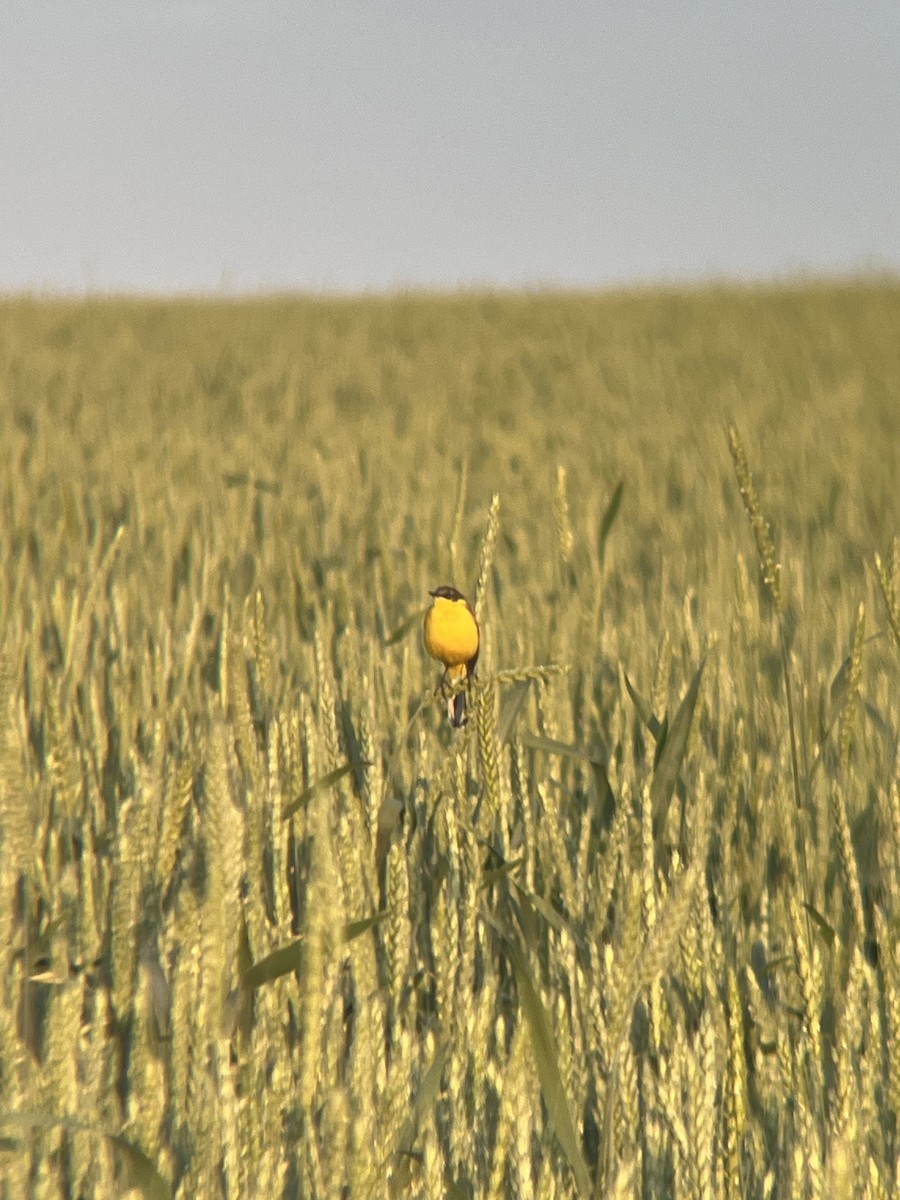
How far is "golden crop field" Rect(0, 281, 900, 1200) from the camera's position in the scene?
1119mm

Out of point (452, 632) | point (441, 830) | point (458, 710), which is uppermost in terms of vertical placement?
point (452, 632)

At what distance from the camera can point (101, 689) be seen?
264 centimetres

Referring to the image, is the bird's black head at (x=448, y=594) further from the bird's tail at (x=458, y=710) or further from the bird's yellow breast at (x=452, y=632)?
the bird's tail at (x=458, y=710)

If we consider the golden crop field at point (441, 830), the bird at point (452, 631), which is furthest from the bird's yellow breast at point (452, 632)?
the golden crop field at point (441, 830)

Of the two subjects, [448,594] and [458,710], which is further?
[458,710]

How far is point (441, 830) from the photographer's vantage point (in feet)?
6.00

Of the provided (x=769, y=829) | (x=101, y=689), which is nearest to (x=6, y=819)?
(x=769, y=829)

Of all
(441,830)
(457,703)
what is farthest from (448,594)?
(441,830)

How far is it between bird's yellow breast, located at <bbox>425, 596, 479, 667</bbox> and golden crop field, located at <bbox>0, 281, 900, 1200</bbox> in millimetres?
106

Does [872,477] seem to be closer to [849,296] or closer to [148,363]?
[148,363]

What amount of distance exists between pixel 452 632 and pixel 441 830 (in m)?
0.32

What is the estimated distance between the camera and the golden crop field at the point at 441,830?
3.67 feet

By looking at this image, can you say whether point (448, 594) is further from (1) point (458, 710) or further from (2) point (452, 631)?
(1) point (458, 710)

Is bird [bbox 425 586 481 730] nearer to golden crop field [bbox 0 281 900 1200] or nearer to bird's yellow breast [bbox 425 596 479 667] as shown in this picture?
bird's yellow breast [bbox 425 596 479 667]
